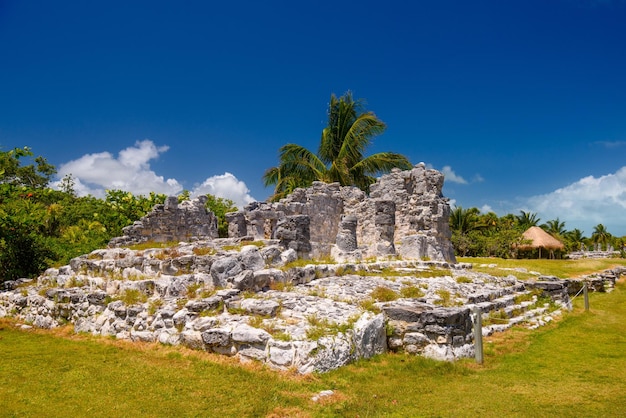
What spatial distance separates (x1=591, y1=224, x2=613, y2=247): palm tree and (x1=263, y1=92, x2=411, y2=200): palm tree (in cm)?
5319

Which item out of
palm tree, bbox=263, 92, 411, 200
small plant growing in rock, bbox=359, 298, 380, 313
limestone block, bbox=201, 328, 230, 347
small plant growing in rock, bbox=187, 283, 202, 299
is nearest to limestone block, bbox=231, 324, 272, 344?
limestone block, bbox=201, 328, 230, 347

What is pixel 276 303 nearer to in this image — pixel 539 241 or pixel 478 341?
pixel 478 341

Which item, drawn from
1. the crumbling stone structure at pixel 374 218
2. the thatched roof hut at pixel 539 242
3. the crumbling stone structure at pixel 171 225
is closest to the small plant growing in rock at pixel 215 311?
the crumbling stone structure at pixel 374 218

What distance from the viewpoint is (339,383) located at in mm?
5770

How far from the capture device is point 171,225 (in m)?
17.2

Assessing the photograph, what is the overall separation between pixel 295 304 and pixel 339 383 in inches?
86.5

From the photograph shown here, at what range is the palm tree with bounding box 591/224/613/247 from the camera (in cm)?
6178

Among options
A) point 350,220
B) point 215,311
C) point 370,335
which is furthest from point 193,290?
point 350,220

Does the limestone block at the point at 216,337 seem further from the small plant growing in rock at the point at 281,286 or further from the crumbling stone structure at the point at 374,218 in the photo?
the crumbling stone structure at the point at 374,218

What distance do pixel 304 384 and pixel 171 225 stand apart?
1290 centimetres

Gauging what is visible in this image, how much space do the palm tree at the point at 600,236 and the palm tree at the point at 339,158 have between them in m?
53.2

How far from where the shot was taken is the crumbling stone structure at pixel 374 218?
14523 millimetres

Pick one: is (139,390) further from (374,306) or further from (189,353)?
(374,306)

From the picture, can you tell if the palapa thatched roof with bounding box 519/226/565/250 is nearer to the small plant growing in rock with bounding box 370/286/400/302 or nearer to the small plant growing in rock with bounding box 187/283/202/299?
the small plant growing in rock with bounding box 370/286/400/302
